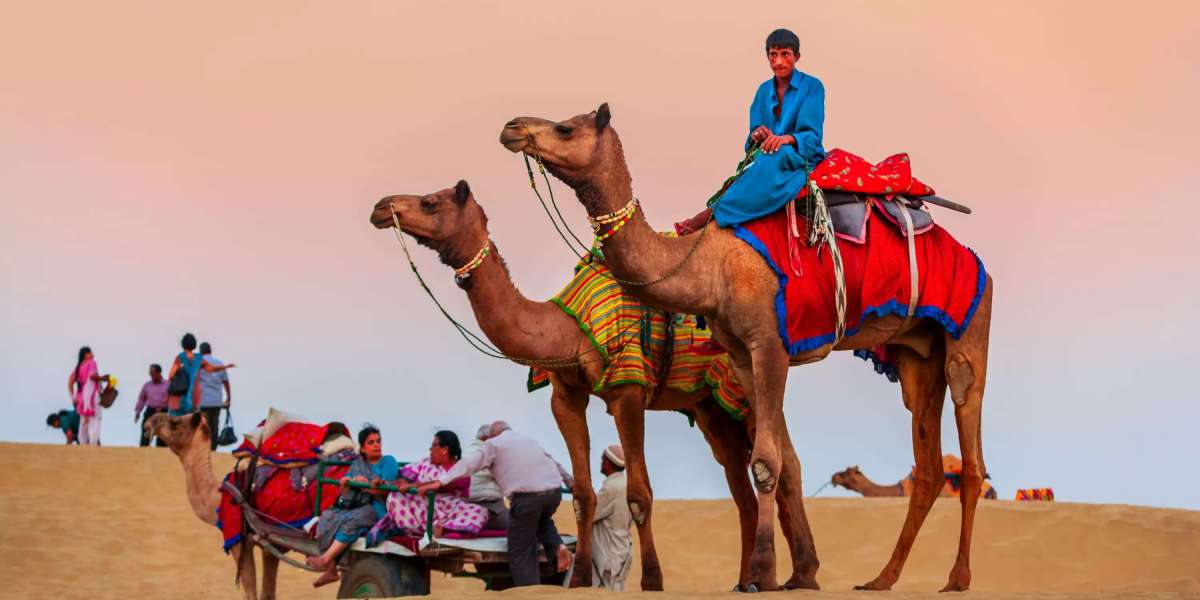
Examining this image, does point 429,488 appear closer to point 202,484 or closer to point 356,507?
point 356,507

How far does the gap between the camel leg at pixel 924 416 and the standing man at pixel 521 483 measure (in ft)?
8.33

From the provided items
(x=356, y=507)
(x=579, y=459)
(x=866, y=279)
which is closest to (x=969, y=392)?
(x=866, y=279)

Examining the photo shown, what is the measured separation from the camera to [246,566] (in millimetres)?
14047

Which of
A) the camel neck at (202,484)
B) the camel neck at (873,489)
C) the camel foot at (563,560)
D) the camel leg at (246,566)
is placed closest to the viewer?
the camel foot at (563,560)

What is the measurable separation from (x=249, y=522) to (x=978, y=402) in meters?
6.04

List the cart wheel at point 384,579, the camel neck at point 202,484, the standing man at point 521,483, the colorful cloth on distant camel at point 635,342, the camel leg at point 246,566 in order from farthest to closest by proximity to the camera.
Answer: the camel neck at point 202,484 < the camel leg at point 246,566 < the cart wheel at point 384,579 < the standing man at point 521,483 < the colorful cloth on distant camel at point 635,342

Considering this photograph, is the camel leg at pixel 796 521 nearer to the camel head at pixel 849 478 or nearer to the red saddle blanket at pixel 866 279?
the red saddle blanket at pixel 866 279

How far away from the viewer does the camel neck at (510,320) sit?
1170 cm

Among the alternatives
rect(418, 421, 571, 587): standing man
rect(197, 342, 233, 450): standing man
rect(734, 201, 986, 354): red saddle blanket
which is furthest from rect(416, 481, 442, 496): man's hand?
rect(197, 342, 233, 450): standing man

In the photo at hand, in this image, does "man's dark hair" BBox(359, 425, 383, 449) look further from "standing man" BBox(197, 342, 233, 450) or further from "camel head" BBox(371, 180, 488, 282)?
"standing man" BBox(197, 342, 233, 450)

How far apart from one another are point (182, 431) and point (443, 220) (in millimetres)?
4505

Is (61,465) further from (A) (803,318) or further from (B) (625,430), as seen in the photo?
(A) (803,318)

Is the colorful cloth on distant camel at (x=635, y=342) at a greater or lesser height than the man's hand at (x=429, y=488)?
greater

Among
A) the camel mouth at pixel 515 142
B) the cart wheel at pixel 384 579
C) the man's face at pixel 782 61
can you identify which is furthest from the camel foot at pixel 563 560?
the man's face at pixel 782 61
